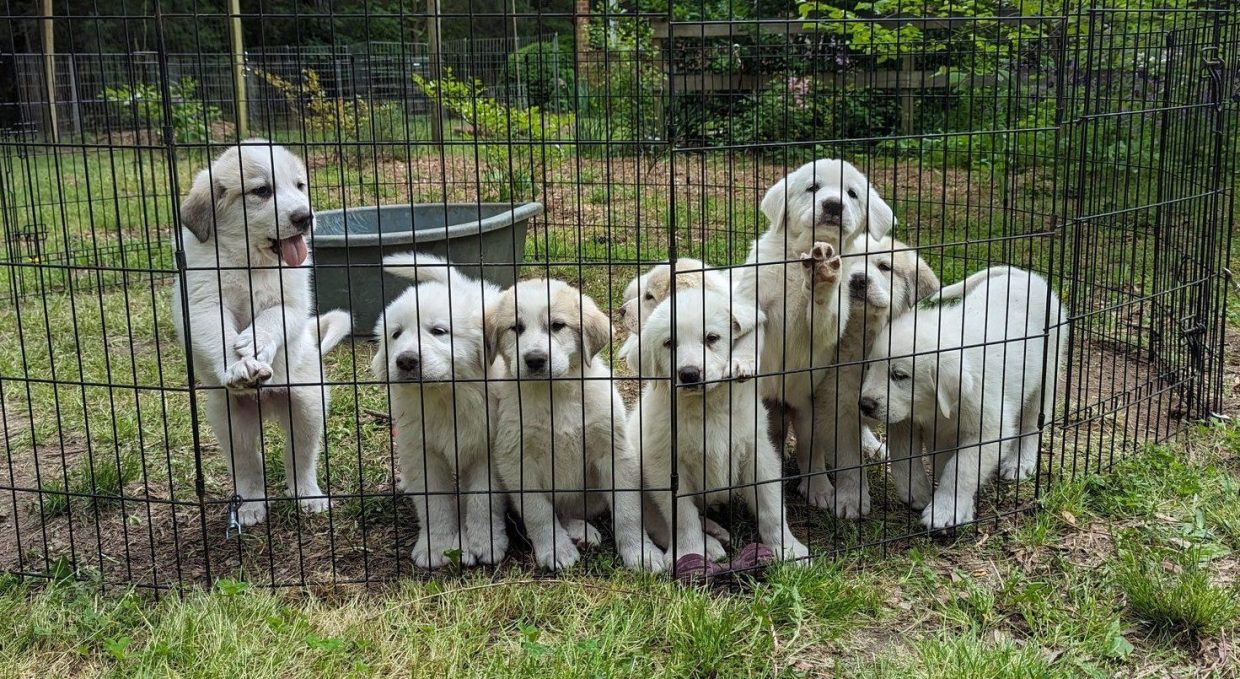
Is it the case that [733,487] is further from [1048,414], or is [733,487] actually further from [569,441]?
[1048,414]

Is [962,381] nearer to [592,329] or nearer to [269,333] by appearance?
[592,329]

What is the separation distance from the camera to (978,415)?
4328 mm

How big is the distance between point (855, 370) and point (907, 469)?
0.50 m

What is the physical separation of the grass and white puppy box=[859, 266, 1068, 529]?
38 cm

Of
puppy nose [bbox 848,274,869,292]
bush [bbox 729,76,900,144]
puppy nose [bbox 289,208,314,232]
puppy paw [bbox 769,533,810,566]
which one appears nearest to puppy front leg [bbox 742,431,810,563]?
puppy paw [bbox 769,533,810,566]

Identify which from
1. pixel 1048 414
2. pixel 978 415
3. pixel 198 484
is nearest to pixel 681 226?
pixel 1048 414

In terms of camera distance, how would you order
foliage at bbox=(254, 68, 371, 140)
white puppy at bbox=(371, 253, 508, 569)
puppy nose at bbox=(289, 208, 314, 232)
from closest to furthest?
white puppy at bbox=(371, 253, 508, 569)
puppy nose at bbox=(289, 208, 314, 232)
foliage at bbox=(254, 68, 371, 140)

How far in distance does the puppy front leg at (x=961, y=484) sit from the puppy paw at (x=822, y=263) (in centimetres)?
92

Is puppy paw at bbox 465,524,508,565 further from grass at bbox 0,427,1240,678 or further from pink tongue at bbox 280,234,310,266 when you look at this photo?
pink tongue at bbox 280,234,310,266

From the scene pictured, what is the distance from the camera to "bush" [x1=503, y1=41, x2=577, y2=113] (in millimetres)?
4761

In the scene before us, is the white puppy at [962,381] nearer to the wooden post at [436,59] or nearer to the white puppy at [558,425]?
the white puppy at [558,425]

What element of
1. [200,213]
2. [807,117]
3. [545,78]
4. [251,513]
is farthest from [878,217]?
[807,117]

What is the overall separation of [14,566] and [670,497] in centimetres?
258

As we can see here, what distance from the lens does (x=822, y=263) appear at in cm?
409
